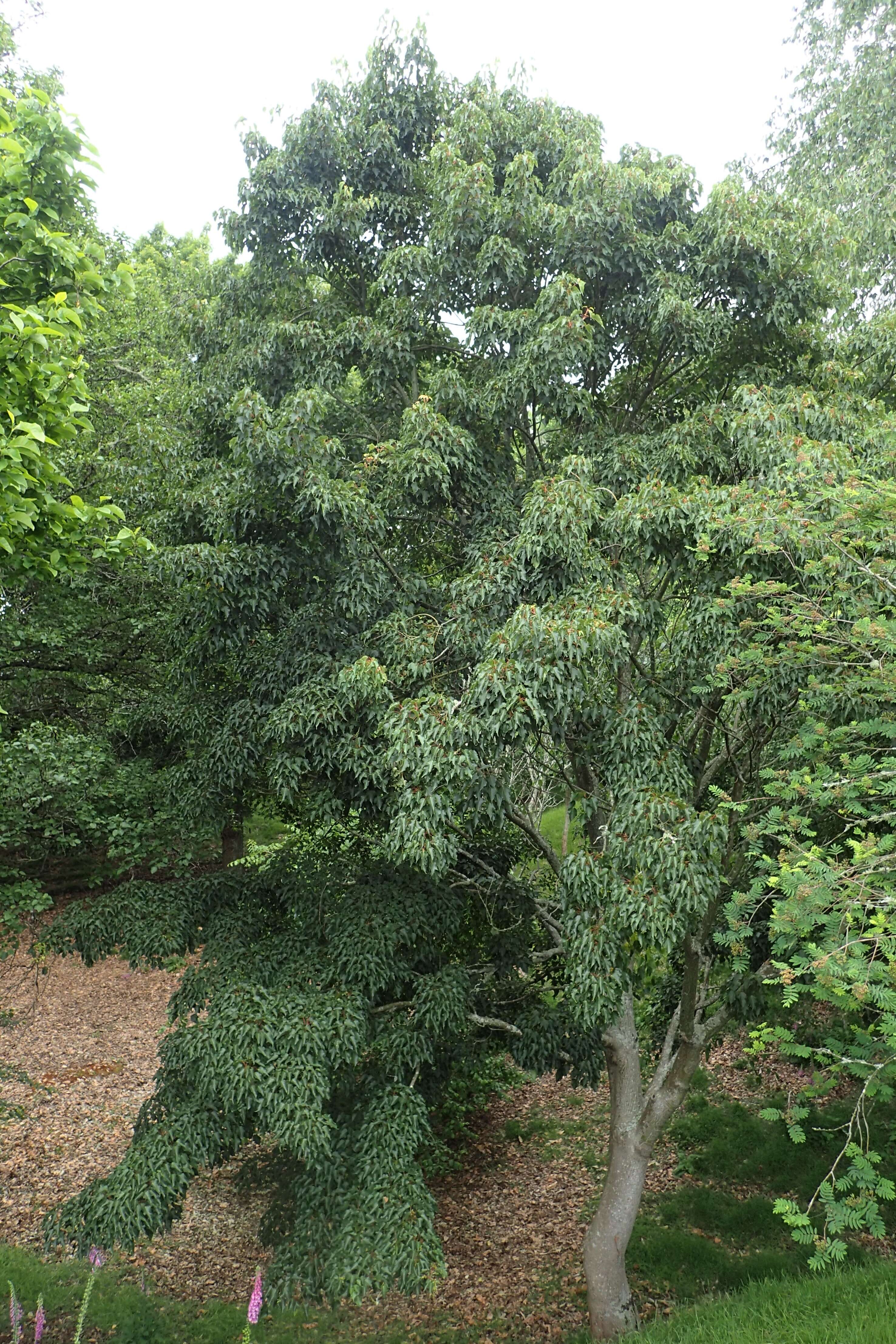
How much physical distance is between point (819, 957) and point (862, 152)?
15.5 meters

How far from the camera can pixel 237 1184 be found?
854 cm

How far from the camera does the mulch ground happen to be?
28.8 ft

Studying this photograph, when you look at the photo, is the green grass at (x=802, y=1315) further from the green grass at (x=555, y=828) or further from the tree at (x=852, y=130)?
the tree at (x=852, y=130)

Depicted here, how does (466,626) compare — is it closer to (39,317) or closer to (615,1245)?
(39,317)

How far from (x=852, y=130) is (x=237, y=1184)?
18191mm

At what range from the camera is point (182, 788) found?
8.01 m

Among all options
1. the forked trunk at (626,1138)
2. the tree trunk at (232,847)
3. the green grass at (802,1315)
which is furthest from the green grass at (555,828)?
the green grass at (802,1315)

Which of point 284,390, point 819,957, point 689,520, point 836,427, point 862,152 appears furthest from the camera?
point 862,152

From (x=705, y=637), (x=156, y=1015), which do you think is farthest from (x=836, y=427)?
(x=156, y=1015)

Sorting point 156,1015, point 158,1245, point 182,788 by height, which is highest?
point 182,788

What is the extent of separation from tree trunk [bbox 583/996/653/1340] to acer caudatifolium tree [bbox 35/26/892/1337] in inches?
1.3

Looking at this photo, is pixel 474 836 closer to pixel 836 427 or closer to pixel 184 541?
pixel 184 541

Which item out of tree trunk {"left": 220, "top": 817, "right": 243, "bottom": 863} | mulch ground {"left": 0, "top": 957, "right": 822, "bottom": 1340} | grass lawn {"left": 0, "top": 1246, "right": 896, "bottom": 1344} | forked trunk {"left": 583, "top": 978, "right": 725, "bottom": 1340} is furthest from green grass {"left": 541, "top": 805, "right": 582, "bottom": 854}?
grass lawn {"left": 0, "top": 1246, "right": 896, "bottom": 1344}

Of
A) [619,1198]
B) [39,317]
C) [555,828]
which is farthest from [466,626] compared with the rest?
[555,828]
